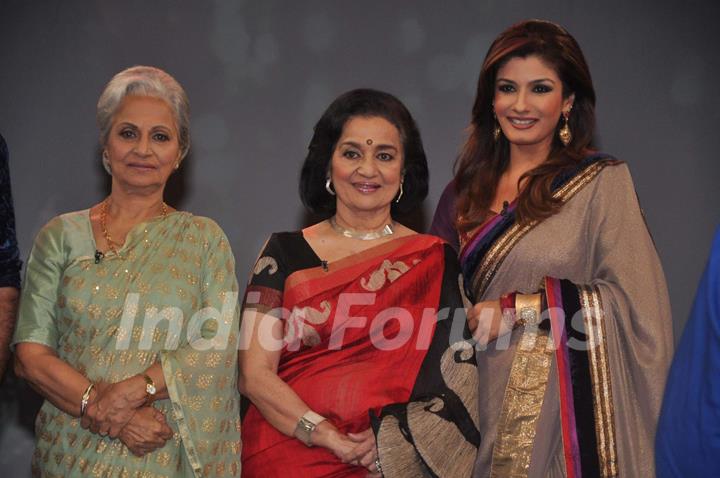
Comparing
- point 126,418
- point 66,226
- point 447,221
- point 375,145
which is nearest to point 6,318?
point 66,226

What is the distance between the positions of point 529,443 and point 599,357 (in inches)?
12.8

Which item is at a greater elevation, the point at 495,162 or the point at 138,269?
the point at 495,162

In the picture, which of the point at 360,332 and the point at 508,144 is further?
the point at 508,144

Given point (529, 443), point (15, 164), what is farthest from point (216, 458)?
point (15, 164)

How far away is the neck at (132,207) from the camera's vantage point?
10.4 ft

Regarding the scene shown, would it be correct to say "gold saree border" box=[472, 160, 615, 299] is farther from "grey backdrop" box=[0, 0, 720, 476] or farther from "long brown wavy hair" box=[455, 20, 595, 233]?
"grey backdrop" box=[0, 0, 720, 476]

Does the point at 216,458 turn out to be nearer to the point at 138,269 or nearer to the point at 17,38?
the point at 138,269

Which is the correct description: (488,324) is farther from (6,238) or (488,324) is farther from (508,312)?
(6,238)

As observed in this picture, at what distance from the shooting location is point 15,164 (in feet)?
13.9

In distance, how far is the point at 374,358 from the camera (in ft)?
9.77

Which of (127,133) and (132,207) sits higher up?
(127,133)

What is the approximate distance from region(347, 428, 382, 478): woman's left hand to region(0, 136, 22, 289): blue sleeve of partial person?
3.89ft

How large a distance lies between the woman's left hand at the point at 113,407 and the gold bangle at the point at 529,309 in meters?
1.11

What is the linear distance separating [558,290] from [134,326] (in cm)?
125
